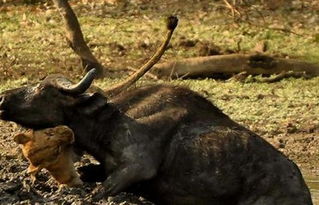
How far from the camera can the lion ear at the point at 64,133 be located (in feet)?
30.5

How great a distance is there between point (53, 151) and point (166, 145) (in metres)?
0.84

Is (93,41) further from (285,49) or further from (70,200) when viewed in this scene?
(70,200)

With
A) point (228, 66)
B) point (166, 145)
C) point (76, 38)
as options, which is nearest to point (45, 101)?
point (166, 145)

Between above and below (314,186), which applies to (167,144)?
above

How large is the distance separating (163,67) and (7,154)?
4.76 m

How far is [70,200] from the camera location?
928 centimetres

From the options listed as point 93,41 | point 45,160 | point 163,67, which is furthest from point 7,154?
point 93,41

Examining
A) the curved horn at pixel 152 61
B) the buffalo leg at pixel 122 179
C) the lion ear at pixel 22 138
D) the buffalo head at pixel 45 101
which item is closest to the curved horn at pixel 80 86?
the buffalo head at pixel 45 101

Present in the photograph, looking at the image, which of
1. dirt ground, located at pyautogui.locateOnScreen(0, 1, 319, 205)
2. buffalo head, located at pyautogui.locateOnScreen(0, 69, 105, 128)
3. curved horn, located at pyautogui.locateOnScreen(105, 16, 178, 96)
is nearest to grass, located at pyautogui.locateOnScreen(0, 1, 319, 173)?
dirt ground, located at pyautogui.locateOnScreen(0, 1, 319, 205)

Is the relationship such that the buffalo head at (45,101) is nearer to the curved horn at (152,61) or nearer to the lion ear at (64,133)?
the lion ear at (64,133)

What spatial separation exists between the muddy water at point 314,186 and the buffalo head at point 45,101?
3.20 meters

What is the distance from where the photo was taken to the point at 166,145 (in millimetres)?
9500

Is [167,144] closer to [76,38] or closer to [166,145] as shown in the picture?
[166,145]

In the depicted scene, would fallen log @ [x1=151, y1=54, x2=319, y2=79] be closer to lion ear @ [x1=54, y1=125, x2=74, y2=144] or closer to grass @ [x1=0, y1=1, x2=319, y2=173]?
grass @ [x1=0, y1=1, x2=319, y2=173]
